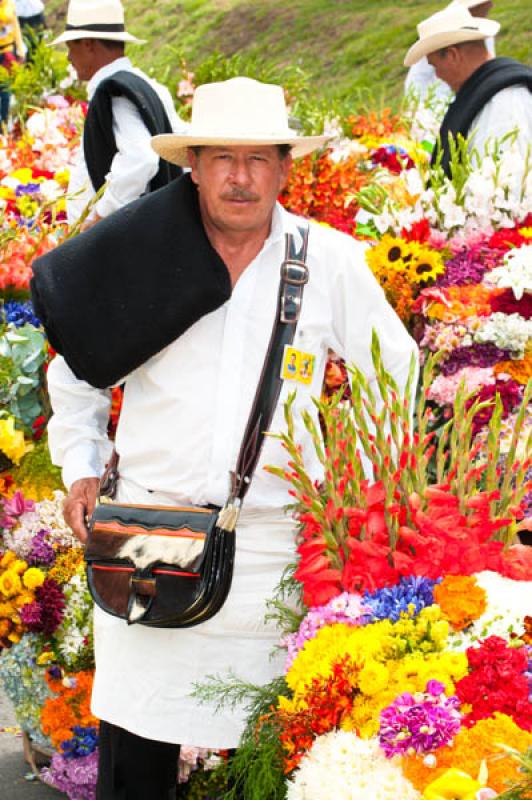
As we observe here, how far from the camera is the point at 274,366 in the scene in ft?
9.69

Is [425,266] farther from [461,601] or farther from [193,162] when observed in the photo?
[461,601]

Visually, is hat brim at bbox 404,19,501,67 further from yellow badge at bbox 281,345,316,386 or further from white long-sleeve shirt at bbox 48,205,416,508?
yellow badge at bbox 281,345,316,386

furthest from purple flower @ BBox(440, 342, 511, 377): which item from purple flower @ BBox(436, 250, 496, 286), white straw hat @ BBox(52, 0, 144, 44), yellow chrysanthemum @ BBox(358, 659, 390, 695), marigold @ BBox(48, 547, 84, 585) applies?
white straw hat @ BBox(52, 0, 144, 44)

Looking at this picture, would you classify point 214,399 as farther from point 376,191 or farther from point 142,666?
point 376,191

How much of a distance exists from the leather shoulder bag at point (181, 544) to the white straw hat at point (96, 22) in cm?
329

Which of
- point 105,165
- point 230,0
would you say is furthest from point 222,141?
point 230,0

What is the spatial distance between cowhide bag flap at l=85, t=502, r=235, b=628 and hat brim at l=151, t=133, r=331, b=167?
816 millimetres

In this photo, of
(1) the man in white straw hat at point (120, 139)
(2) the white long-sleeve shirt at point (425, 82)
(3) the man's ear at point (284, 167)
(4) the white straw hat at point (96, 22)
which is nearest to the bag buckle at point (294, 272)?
(3) the man's ear at point (284, 167)

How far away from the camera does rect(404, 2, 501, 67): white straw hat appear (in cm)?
564

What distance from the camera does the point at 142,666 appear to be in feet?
9.83

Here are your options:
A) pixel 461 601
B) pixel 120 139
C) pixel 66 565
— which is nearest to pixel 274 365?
pixel 461 601

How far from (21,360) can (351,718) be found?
230 centimetres

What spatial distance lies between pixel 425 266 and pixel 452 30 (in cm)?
162

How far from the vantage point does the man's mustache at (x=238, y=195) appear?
293 cm
